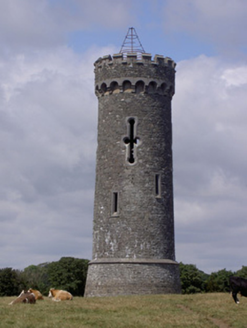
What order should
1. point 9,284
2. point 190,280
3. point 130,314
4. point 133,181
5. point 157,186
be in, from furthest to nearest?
point 190,280 < point 9,284 < point 157,186 < point 133,181 < point 130,314

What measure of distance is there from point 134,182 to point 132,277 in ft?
18.8

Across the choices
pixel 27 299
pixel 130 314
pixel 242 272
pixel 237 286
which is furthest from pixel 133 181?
pixel 242 272

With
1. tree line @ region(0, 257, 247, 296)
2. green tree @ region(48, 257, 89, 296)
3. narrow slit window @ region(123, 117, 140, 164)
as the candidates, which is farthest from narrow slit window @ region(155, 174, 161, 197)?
green tree @ region(48, 257, 89, 296)

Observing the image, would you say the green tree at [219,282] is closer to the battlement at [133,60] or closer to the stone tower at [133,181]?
the stone tower at [133,181]

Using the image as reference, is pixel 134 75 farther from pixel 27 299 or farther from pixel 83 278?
pixel 83 278

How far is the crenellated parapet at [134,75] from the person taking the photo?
3694cm

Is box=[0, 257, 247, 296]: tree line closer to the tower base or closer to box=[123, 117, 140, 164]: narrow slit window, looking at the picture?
the tower base

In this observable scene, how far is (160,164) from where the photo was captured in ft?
120

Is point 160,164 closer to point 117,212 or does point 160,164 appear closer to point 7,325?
point 117,212

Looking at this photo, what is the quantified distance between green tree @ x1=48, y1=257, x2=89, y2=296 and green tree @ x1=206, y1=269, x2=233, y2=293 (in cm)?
1303

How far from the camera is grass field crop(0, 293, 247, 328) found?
816 inches

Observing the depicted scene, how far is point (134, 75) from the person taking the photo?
121ft

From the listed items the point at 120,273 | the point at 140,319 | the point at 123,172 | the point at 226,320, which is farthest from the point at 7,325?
the point at 123,172

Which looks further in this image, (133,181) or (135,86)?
(135,86)
